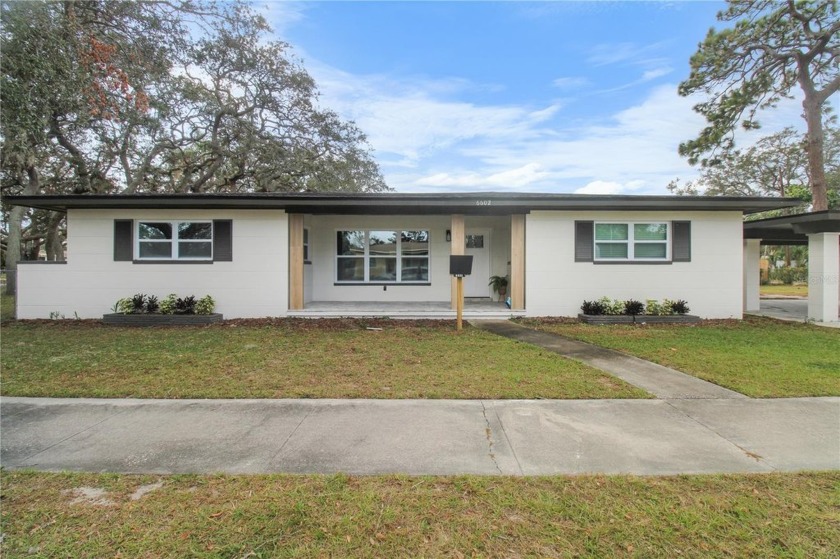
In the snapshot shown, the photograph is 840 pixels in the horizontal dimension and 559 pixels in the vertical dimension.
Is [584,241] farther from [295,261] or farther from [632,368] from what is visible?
[295,261]

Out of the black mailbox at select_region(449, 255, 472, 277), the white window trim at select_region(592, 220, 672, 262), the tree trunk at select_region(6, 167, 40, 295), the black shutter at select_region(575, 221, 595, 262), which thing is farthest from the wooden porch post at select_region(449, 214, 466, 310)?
the tree trunk at select_region(6, 167, 40, 295)

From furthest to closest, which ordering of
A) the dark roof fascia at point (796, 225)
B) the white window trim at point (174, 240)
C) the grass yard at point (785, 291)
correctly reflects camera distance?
the grass yard at point (785, 291) → the white window trim at point (174, 240) → the dark roof fascia at point (796, 225)

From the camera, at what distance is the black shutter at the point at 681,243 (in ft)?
35.8

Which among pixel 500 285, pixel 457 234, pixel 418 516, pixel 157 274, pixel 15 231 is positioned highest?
pixel 15 231

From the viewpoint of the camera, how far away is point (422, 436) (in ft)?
12.1

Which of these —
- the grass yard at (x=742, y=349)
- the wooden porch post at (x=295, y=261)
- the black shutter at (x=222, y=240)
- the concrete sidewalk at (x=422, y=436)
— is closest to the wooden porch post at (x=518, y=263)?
the grass yard at (x=742, y=349)

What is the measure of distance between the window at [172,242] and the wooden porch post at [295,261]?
6.58ft

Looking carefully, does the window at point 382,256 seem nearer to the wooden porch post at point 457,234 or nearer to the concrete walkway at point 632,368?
the wooden porch post at point 457,234

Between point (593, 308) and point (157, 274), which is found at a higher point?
point (157, 274)

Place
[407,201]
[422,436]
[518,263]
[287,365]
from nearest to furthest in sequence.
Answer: [422,436] < [287,365] < [407,201] < [518,263]

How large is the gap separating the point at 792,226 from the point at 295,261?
12795 millimetres

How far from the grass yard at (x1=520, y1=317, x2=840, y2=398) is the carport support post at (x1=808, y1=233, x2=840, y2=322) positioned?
3.68ft

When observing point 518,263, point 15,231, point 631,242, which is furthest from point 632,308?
point 15,231

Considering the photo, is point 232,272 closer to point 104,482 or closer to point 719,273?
point 104,482
